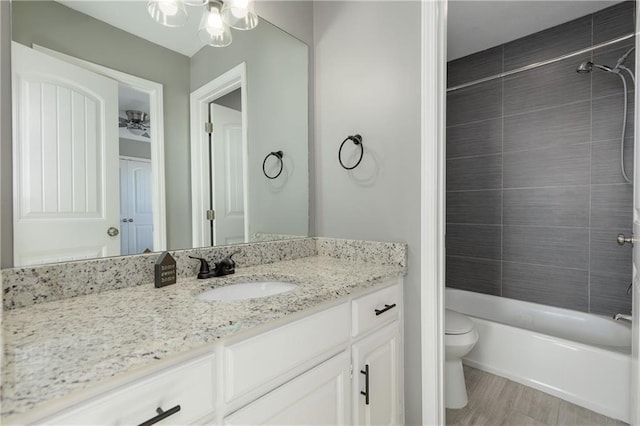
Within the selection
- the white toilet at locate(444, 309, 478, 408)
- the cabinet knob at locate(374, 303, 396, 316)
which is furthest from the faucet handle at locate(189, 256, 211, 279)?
the white toilet at locate(444, 309, 478, 408)

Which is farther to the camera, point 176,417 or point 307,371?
point 307,371

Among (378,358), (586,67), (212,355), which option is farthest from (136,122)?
(586,67)

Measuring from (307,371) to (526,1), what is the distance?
2485 millimetres

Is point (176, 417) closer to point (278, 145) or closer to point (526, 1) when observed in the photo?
point (278, 145)

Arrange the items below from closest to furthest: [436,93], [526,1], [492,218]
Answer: [436,93]
[526,1]
[492,218]

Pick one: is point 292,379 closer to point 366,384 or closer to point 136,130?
point 366,384

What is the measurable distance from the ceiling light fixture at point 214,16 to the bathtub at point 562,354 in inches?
89.7

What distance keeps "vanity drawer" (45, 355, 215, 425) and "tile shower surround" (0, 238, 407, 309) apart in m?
0.53

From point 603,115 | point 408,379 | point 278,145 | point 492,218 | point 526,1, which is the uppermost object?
point 526,1

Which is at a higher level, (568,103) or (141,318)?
(568,103)

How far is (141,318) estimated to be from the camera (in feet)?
2.38

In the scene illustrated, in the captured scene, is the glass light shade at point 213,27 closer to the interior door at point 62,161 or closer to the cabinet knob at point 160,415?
the interior door at point 62,161

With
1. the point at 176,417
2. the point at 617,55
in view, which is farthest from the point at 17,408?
the point at 617,55

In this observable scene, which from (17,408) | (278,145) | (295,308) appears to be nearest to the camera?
(17,408)
